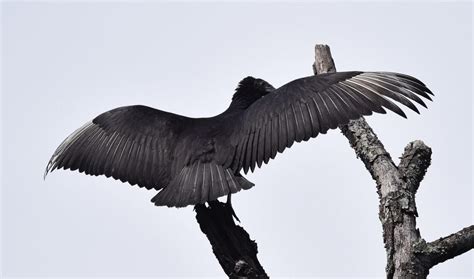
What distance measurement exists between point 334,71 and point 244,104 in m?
0.80

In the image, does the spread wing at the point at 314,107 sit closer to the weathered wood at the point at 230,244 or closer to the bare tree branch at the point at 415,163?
the bare tree branch at the point at 415,163

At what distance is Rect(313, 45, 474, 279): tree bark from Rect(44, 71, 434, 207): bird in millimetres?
377

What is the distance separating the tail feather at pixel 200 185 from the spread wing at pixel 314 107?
0.15 metres

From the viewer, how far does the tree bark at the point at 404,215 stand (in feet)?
14.3

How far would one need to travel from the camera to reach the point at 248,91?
681cm

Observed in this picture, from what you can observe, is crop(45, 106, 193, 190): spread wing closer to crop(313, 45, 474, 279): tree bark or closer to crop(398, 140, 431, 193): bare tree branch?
crop(313, 45, 474, 279): tree bark

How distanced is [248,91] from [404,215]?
8.35ft

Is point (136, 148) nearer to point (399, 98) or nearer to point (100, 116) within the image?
point (100, 116)

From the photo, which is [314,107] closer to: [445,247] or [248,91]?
[248,91]

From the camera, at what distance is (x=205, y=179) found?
18.1 feet

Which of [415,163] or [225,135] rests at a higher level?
[225,135]

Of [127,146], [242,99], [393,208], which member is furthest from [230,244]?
[242,99]

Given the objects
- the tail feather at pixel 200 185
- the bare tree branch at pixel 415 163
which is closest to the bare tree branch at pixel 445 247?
the bare tree branch at pixel 415 163

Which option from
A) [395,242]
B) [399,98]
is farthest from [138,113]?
[395,242]
